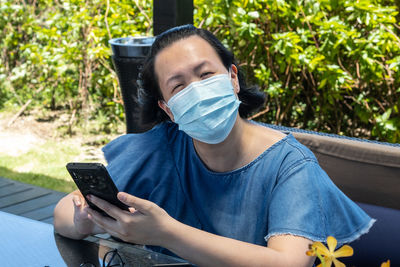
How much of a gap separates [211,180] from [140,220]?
15.5 inches

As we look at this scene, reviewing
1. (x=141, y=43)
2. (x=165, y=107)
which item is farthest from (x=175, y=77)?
(x=141, y=43)

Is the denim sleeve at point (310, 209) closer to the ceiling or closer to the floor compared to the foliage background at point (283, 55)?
closer to the ceiling

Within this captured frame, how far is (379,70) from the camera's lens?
3.62 m

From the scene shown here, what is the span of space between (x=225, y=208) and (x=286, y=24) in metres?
2.96

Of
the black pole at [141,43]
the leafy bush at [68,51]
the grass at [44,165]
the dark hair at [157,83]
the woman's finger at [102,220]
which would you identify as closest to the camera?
the woman's finger at [102,220]

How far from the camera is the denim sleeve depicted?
126 centimetres

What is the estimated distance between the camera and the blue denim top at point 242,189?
1.30 meters

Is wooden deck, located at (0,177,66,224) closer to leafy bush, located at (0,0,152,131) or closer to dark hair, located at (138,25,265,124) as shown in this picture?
leafy bush, located at (0,0,152,131)

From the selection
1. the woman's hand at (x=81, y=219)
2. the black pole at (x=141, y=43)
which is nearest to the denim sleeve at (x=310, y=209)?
the woman's hand at (x=81, y=219)

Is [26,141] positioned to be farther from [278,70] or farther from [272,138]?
[272,138]

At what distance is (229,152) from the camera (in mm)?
1517

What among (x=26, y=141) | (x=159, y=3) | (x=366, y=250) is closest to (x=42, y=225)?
(x=366, y=250)

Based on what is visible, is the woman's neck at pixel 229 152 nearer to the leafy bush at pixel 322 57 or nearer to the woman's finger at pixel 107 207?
the woman's finger at pixel 107 207

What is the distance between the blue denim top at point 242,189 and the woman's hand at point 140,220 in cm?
29
